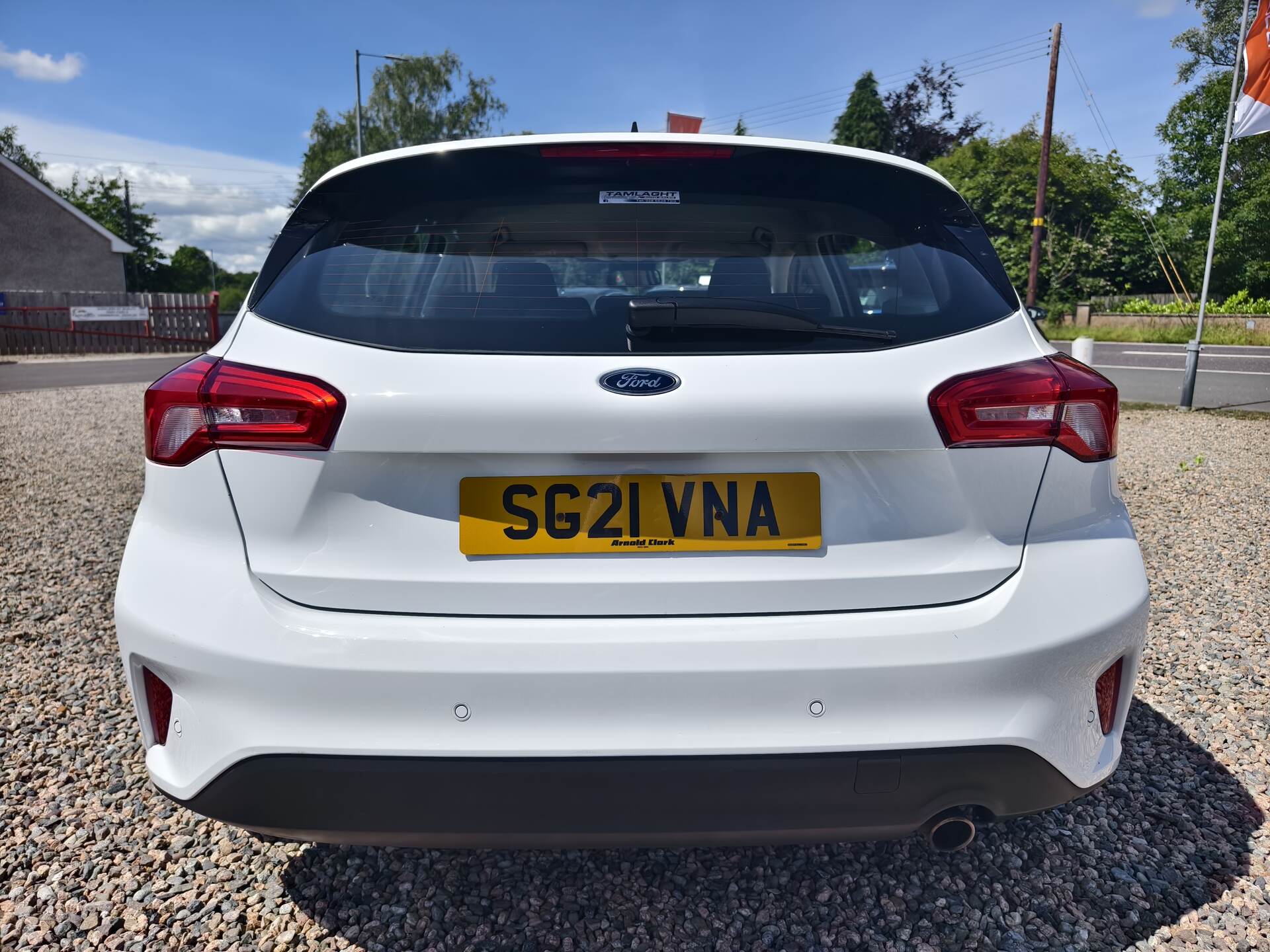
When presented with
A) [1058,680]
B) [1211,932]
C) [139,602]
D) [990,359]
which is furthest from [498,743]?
[1211,932]

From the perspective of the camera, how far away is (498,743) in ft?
5.01

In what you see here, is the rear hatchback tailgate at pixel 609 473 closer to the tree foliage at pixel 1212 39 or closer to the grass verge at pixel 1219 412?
the grass verge at pixel 1219 412

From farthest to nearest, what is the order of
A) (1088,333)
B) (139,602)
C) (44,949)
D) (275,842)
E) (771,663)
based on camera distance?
(1088,333) < (275,842) < (44,949) < (139,602) < (771,663)

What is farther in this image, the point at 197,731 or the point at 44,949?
the point at 44,949

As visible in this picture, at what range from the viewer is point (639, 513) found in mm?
1561

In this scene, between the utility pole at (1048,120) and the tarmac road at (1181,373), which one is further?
the utility pole at (1048,120)

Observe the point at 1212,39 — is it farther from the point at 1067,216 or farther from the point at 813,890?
the point at 813,890

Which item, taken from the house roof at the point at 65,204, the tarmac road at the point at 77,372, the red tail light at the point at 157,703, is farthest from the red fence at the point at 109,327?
the red tail light at the point at 157,703

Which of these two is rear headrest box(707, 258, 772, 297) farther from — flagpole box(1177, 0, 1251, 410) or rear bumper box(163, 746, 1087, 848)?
flagpole box(1177, 0, 1251, 410)

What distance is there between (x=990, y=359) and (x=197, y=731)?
62.1 inches

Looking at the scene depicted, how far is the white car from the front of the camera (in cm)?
153

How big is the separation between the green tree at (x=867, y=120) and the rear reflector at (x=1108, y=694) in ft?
168

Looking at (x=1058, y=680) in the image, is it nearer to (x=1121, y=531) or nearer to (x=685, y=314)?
(x=1121, y=531)

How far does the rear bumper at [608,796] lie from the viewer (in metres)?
1.54
